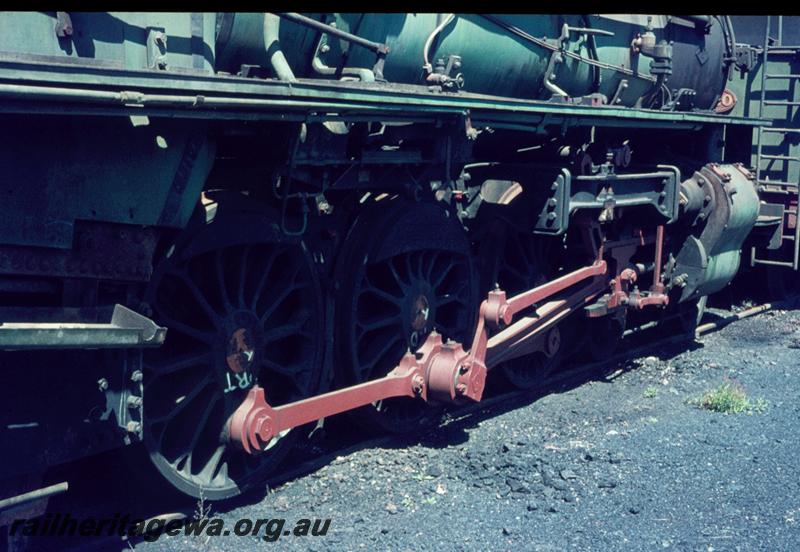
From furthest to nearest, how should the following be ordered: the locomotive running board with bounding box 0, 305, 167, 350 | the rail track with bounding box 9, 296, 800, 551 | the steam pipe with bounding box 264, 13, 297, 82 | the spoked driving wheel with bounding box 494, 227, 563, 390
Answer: the spoked driving wheel with bounding box 494, 227, 563, 390 < the rail track with bounding box 9, 296, 800, 551 < the steam pipe with bounding box 264, 13, 297, 82 < the locomotive running board with bounding box 0, 305, 167, 350

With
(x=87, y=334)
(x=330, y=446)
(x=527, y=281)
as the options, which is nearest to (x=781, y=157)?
(x=527, y=281)

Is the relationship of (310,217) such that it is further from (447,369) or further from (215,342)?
(447,369)

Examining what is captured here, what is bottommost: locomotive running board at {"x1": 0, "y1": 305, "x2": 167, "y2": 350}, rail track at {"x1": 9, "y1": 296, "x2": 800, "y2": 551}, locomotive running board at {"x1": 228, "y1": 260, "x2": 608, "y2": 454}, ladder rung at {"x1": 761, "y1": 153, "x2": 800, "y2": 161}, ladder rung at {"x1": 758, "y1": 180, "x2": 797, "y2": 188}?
rail track at {"x1": 9, "y1": 296, "x2": 800, "y2": 551}

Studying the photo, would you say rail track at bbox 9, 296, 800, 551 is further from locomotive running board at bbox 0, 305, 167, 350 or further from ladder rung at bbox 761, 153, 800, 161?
ladder rung at bbox 761, 153, 800, 161

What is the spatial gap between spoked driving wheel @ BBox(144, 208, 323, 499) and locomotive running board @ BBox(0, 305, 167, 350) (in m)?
0.22

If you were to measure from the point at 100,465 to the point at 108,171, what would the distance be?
5.72ft

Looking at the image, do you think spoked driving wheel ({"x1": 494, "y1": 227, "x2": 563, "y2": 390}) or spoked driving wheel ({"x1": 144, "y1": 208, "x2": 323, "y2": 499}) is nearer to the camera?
spoked driving wheel ({"x1": 144, "y1": 208, "x2": 323, "y2": 499})

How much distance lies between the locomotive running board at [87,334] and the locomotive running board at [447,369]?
0.74m

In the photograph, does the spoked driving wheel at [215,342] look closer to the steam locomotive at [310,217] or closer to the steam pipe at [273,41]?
the steam locomotive at [310,217]

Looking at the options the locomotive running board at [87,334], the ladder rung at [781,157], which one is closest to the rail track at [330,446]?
the locomotive running board at [87,334]

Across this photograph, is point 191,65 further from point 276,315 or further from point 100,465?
point 100,465

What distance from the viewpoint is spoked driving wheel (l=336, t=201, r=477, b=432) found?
4.91 metres

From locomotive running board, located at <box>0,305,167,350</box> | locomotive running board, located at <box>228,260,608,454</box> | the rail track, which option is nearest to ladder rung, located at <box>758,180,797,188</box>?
the rail track

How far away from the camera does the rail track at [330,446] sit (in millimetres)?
4164
